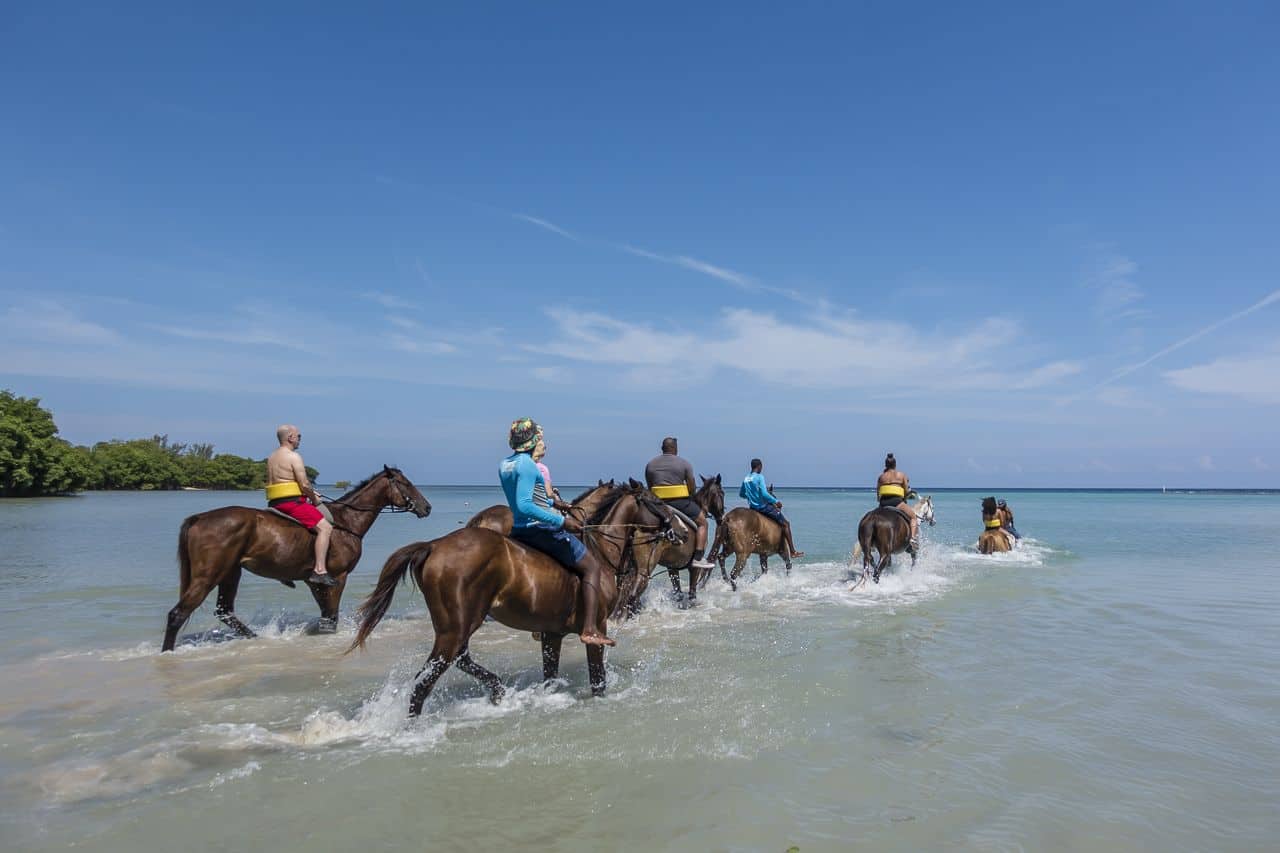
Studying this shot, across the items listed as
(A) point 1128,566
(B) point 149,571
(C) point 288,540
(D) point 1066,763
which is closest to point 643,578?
(C) point 288,540

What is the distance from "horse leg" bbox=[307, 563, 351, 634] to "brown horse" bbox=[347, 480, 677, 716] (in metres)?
4.28

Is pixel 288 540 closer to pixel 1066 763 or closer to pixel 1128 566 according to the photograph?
pixel 1066 763

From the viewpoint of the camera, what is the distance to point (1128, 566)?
18.9 m

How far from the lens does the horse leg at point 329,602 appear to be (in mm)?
10453

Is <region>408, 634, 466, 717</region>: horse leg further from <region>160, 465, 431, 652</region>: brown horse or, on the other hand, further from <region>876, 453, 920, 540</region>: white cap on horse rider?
<region>876, 453, 920, 540</region>: white cap on horse rider

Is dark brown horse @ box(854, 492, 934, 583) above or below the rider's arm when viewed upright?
below

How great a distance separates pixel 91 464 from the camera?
68938mm

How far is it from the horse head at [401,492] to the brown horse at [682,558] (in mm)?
3411

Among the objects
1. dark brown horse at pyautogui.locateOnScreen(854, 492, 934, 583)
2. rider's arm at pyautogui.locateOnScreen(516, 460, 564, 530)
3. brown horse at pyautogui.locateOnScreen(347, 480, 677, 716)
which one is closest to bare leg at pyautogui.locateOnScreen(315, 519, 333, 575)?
brown horse at pyautogui.locateOnScreen(347, 480, 677, 716)

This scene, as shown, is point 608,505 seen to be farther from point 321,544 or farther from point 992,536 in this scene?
point 992,536

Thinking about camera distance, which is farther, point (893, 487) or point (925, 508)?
point (925, 508)

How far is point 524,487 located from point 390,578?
1339 millimetres

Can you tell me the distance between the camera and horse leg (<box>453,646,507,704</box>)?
6.56m

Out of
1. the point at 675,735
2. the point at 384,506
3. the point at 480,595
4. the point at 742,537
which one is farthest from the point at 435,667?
the point at 742,537
